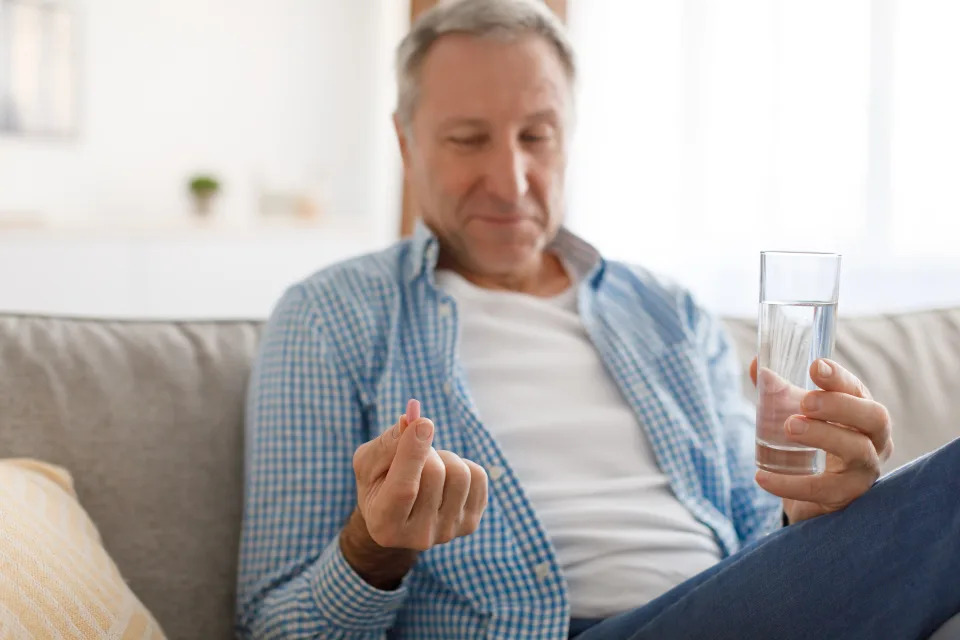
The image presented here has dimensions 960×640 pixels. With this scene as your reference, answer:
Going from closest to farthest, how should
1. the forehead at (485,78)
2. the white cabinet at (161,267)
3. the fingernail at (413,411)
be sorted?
the fingernail at (413,411)
the forehead at (485,78)
the white cabinet at (161,267)

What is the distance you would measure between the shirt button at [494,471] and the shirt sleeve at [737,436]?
15.4 inches

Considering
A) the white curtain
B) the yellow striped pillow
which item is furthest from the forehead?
the white curtain

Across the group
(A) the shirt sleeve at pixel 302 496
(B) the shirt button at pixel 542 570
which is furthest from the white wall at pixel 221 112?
(B) the shirt button at pixel 542 570

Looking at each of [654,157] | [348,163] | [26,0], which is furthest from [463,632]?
[348,163]

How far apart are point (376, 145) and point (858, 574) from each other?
443 cm

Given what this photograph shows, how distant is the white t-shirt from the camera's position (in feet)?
4.25

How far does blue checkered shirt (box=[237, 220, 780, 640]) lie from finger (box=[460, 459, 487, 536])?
0.17 m

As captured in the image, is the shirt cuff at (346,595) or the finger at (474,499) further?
the shirt cuff at (346,595)

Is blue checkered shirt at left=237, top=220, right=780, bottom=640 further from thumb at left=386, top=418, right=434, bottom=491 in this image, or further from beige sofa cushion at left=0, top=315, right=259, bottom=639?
thumb at left=386, top=418, right=434, bottom=491

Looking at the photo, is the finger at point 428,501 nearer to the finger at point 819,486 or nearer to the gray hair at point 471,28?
the finger at point 819,486

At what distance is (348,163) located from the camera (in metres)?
5.29

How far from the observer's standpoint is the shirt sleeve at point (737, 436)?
1.48m

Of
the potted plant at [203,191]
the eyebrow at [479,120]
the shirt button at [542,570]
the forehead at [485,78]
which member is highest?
the forehead at [485,78]

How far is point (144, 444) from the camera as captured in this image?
4.40ft
